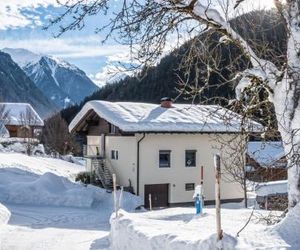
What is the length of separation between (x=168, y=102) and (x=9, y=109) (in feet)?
161

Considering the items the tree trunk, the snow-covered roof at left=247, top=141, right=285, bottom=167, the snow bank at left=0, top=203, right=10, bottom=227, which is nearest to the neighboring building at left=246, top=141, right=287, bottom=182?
the snow-covered roof at left=247, top=141, right=285, bottom=167

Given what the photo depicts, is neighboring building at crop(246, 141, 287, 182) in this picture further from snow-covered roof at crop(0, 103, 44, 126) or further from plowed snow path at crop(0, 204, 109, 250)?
snow-covered roof at crop(0, 103, 44, 126)

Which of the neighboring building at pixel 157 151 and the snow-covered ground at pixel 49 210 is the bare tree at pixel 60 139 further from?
the neighboring building at pixel 157 151

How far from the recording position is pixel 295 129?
693 cm

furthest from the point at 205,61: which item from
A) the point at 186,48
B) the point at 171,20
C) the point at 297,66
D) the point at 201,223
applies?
the point at 201,223

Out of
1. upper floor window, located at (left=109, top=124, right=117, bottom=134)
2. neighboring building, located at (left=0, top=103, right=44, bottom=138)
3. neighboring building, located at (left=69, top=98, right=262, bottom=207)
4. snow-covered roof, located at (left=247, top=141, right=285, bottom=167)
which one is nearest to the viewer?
snow-covered roof, located at (left=247, top=141, right=285, bottom=167)

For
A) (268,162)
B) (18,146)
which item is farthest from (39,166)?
(268,162)

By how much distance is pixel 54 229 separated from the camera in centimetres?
1797

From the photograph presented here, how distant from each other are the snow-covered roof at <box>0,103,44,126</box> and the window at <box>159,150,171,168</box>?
4453cm

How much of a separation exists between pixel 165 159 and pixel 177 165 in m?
0.81

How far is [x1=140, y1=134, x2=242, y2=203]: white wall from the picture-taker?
28.4 meters

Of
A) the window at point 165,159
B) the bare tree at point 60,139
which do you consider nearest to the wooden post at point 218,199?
the window at point 165,159

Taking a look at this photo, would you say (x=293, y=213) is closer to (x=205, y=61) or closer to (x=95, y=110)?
(x=205, y=61)

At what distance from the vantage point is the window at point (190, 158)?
2975 cm
